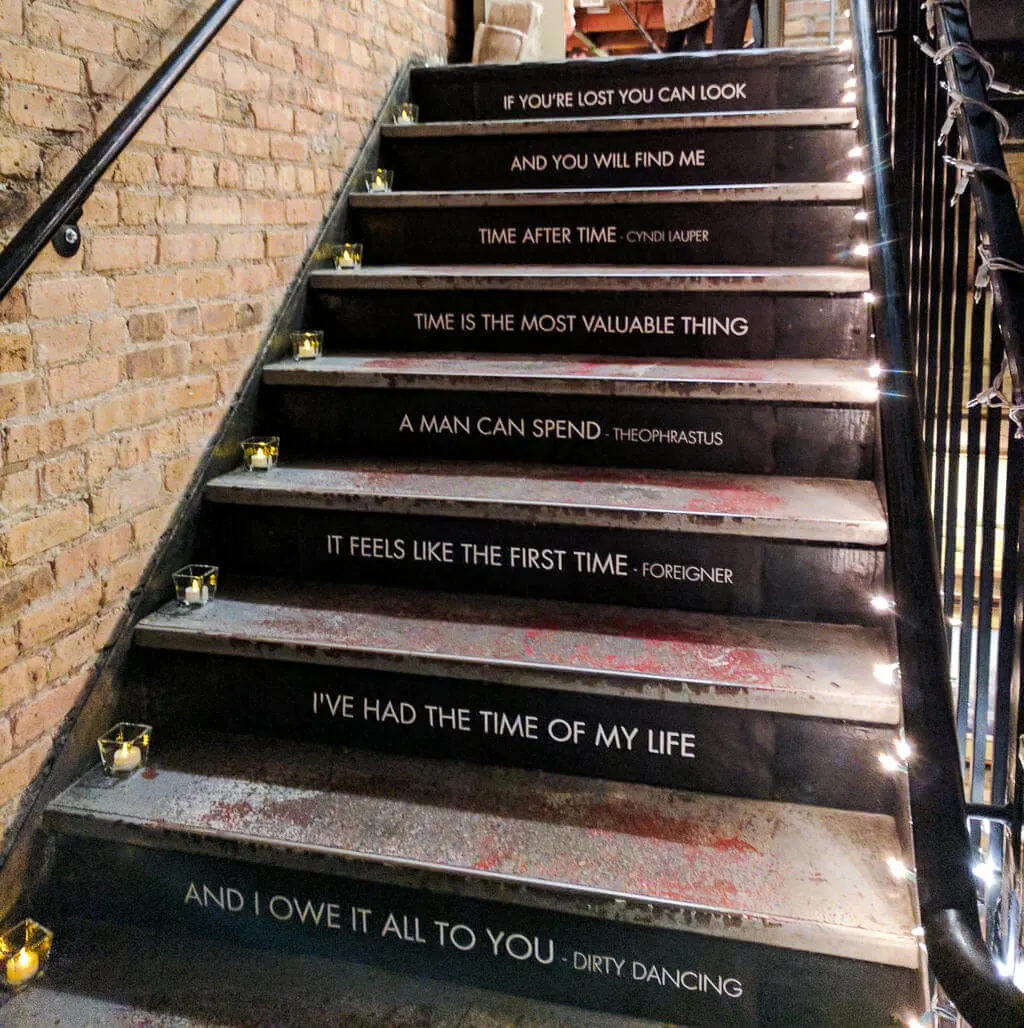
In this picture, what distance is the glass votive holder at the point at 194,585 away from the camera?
1.91 metres

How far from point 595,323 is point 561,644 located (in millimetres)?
954

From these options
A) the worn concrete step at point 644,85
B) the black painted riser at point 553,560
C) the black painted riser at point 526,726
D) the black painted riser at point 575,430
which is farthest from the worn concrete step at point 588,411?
the worn concrete step at point 644,85

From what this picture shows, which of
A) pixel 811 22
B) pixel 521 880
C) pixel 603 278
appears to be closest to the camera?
pixel 521 880

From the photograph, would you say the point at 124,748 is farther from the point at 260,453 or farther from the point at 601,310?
the point at 601,310

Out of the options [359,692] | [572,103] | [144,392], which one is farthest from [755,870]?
[572,103]

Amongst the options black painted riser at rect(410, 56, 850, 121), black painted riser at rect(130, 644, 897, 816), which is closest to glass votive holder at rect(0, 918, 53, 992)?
black painted riser at rect(130, 644, 897, 816)

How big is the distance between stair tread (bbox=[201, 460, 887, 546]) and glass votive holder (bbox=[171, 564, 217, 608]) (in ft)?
0.57

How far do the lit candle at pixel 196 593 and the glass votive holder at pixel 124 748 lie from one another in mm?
276

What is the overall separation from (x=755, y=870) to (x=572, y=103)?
235cm

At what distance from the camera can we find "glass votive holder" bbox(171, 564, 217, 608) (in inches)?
75.2

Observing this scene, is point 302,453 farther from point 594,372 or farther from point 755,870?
point 755,870

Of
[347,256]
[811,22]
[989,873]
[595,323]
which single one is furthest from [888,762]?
[811,22]

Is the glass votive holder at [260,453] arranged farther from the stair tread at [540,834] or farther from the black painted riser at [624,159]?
the black painted riser at [624,159]

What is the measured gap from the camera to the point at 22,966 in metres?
1.46
